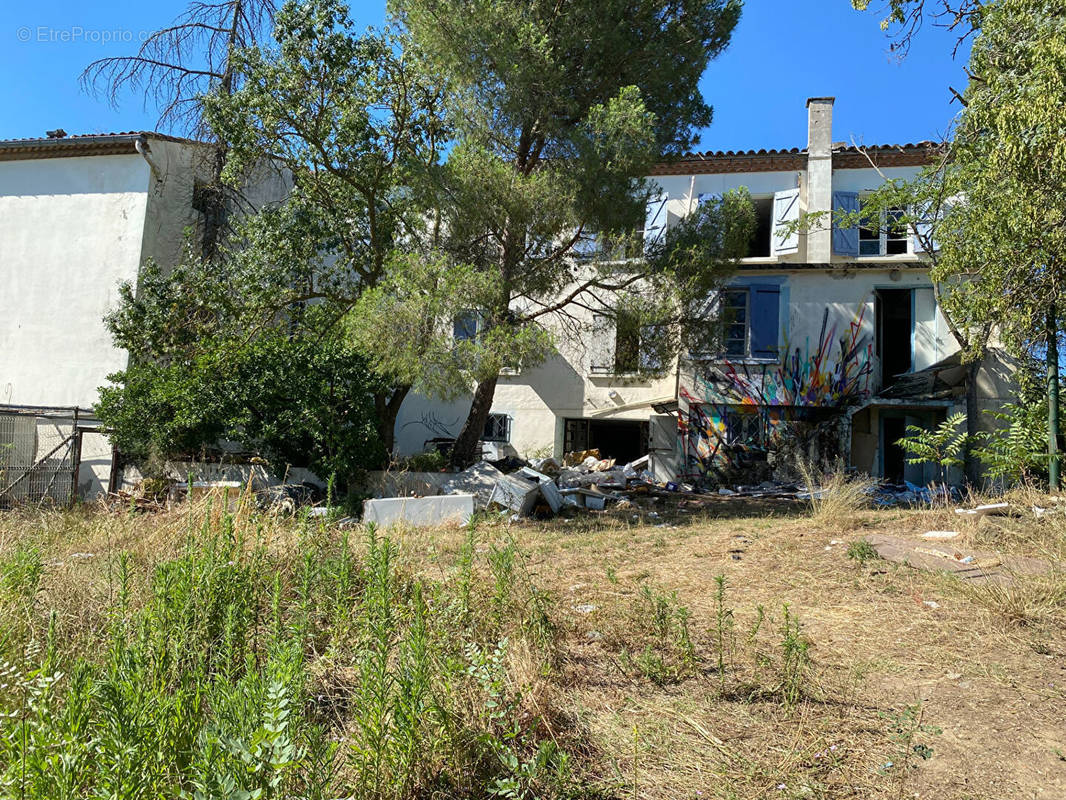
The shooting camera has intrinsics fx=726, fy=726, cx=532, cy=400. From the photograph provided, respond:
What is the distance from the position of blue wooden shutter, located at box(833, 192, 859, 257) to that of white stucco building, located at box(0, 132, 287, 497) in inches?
575

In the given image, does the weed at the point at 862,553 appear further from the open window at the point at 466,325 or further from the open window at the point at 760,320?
the open window at the point at 760,320

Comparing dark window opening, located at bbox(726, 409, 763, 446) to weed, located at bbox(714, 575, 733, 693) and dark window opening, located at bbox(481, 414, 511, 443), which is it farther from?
weed, located at bbox(714, 575, 733, 693)

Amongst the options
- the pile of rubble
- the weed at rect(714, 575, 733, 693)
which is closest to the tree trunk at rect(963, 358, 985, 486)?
the pile of rubble

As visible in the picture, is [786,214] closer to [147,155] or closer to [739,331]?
[739,331]

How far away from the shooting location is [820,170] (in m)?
17.2

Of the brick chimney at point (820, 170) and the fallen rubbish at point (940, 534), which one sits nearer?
the fallen rubbish at point (940, 534)

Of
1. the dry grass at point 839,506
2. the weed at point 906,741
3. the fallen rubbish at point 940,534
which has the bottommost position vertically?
the weed at point 906,741

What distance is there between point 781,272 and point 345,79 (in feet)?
35.1

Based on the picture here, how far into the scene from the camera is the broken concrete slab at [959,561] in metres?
5.61

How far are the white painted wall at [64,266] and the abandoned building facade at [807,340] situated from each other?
10.4 meters

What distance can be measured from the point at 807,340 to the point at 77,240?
16930mm

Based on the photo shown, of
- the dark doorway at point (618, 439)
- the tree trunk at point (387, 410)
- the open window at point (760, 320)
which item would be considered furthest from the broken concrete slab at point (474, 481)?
the dark doorway at point (618, 439)

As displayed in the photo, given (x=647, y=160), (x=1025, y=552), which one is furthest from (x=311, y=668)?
(x=647, y=160)

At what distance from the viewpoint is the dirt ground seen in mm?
2896
